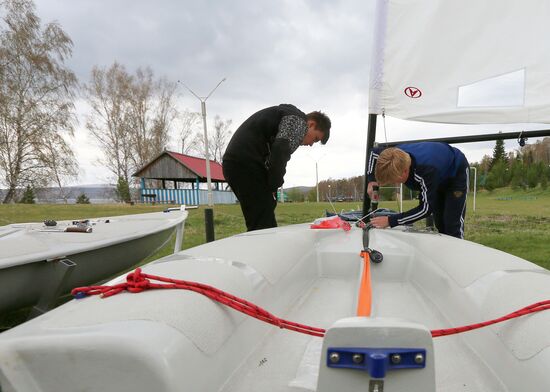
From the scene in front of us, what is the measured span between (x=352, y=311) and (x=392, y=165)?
91 centimetres

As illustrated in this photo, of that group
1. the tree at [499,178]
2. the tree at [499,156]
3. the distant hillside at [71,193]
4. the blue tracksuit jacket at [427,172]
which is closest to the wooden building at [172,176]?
the distant hillside at [71,193]

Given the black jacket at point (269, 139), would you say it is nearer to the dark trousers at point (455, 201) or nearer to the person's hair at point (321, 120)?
the person's hair at point (321, 120)

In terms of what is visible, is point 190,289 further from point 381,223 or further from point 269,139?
point 381,223

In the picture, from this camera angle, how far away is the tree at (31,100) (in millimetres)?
10883

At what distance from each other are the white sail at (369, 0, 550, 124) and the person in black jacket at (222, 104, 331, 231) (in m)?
0.61

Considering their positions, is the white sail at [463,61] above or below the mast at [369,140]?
above

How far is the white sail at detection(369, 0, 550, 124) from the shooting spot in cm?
190

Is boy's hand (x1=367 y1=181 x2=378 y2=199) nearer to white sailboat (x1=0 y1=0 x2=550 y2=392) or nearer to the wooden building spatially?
white sailboat (x1=0 y1=0 x2=550 y2=392)

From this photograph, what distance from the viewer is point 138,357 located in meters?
0.52

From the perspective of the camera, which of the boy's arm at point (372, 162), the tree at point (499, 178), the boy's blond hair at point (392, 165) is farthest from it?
the tree at point (499, 178)

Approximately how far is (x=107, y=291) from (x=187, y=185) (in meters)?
24.3

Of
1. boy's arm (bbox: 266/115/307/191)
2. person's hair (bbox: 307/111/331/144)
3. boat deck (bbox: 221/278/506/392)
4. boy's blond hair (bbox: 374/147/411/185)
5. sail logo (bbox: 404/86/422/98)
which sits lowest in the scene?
boat deck (bbox: 221/278/506/392)

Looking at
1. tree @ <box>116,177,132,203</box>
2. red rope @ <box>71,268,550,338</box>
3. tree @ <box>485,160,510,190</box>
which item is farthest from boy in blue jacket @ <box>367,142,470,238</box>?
tree @ <box>485,160,510,190</box>

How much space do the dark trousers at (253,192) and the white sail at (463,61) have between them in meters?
1.00
